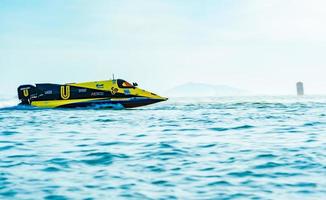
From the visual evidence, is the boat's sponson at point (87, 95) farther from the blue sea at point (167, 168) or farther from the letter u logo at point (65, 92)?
the blue sea at point (167, 168)

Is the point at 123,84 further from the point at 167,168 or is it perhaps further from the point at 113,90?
the point at 167,168

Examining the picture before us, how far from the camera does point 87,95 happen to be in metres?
51.5

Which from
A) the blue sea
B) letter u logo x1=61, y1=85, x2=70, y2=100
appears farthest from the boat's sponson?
the blue sea

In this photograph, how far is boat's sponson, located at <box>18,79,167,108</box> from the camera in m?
50.3

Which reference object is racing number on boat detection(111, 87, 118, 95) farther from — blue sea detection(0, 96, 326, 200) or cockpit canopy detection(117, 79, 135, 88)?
blue sea detection(0, 96, 326, 200)

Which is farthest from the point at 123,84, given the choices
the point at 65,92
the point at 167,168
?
the point at 167,168

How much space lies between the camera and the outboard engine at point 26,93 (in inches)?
2118

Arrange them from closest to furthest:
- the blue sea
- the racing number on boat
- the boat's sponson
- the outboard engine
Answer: the blue sea → the boat's sponson → the racing number on boat → the outboard engine

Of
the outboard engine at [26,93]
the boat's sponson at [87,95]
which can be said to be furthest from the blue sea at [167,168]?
the outboard engine at [26,93]

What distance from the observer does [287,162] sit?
38.1ft

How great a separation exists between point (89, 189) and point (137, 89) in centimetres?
4159

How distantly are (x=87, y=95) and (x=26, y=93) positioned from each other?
28.7ft

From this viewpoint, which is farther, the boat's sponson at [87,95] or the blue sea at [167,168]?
the boat's sponson at [87,95]

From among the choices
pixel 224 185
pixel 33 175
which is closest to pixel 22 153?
pixel 33 175
